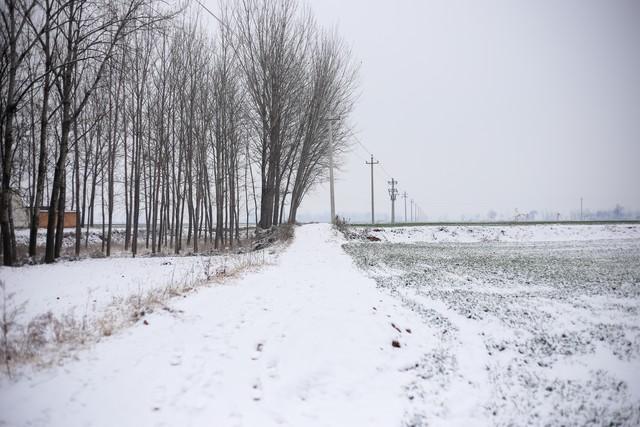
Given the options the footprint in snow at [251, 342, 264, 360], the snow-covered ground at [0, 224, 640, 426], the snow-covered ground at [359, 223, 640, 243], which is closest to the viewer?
the snow-covered ground at [0, 224, 640, 426]

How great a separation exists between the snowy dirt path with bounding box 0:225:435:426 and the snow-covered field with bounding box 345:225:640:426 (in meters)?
0.48

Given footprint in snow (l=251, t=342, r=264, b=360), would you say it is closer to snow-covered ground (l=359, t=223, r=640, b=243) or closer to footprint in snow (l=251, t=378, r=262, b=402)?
footprint in snow (l=251, t=378, r=262, b=402)

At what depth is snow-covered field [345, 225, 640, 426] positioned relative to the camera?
11.5 feet

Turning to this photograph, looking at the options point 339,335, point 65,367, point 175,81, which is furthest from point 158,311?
point 175,81

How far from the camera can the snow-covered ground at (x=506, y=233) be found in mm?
26422

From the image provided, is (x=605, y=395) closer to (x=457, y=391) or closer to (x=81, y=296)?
(x=457, y=391)

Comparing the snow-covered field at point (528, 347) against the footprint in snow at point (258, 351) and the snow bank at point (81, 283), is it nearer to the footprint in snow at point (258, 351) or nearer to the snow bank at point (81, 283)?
the footprint in snow at point (258, 351)

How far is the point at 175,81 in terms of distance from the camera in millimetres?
19719

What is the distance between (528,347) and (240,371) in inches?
166

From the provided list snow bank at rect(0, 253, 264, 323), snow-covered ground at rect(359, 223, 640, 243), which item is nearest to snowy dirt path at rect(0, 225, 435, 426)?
snow bank at rect(0, 253, 264, 323)

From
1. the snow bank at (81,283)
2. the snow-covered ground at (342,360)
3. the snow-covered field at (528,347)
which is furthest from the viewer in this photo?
the snow bank at (81,283)

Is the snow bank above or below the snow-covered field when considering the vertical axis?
above

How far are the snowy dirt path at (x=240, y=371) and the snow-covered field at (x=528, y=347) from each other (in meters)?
0.48

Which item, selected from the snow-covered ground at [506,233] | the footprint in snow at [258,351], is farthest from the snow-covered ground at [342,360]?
the snow-covered ground at [506,233]
